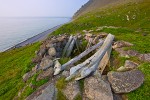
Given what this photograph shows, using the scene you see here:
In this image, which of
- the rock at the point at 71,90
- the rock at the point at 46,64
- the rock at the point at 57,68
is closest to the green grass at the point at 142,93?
the rock at the point at 71,90

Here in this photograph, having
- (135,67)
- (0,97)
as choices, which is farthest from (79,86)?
(0,97)

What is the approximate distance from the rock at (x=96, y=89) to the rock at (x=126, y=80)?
19.7 inches

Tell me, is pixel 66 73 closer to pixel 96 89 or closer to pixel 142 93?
pixel 96 89

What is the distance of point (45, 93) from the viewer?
14.8 metres

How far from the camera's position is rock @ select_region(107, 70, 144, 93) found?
1339 cm

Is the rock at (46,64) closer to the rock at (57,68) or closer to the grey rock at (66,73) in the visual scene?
the rock at (57,68)

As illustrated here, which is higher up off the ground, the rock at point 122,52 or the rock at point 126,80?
the rock at point 126,80

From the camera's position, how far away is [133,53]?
18.3m

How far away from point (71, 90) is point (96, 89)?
1852 millimetres

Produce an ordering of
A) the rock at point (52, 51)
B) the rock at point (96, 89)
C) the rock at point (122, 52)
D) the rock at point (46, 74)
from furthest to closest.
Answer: the rock at point (52, 51) → the rock at point (122, 52) → the rock at point (46, 74) → the rock at point (96, 89)

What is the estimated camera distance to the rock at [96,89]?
1311cm

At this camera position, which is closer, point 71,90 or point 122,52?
point 71,90

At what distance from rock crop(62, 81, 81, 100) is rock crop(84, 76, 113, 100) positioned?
61 cm

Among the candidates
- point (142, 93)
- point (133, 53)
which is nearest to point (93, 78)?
point (142, 93)
